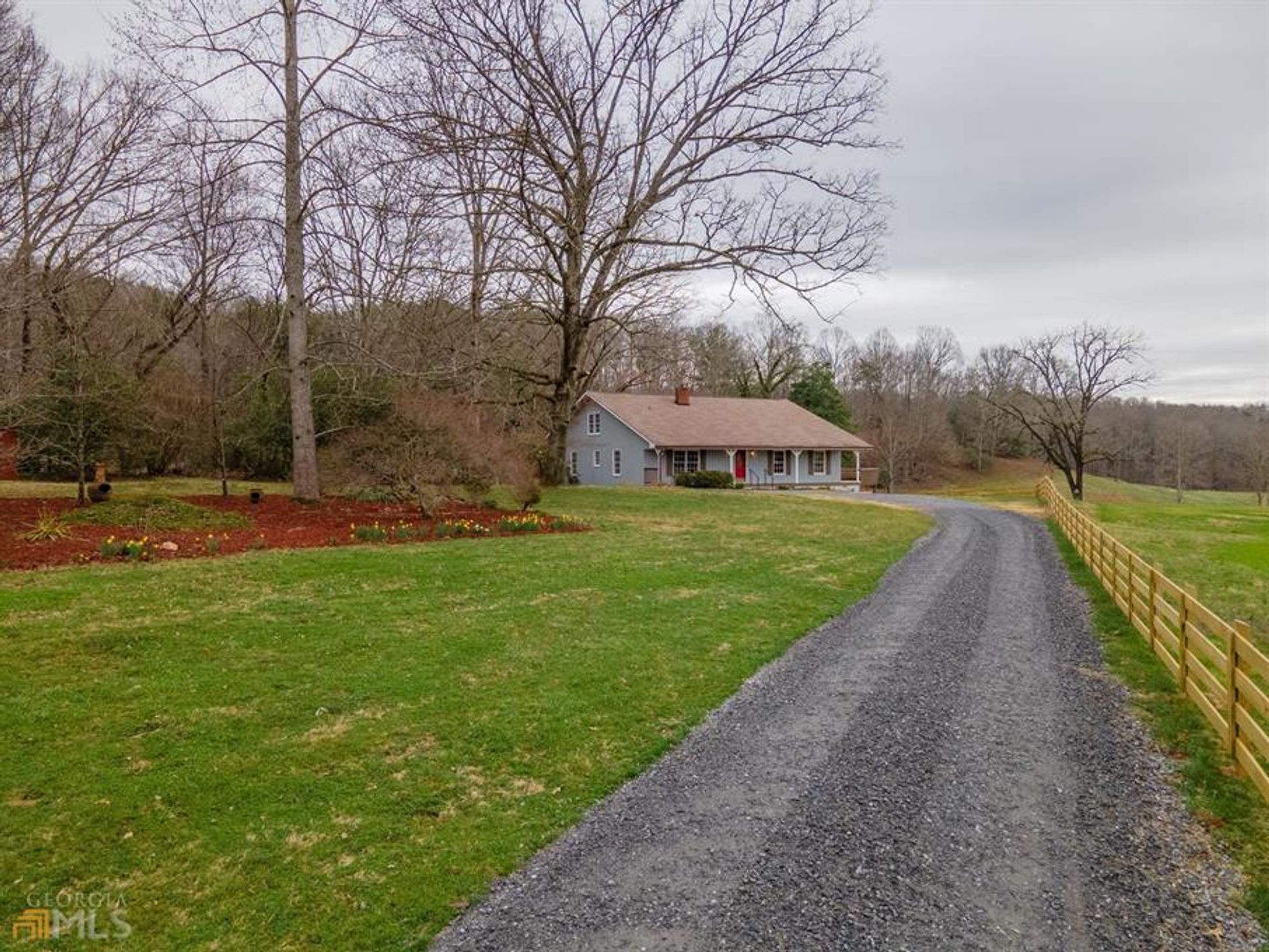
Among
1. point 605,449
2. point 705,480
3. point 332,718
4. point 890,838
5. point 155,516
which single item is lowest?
point 890,838

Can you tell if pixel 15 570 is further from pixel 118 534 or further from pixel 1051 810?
pixel 1051 810

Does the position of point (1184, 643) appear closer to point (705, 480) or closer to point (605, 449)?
point (705, 480)

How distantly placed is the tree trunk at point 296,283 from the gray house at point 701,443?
60.7 feet

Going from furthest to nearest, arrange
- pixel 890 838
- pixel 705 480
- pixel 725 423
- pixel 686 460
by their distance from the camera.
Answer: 1. pixel 725 423
2. pixel 686 460
3. pixel 705 480
4. pixel 890 838

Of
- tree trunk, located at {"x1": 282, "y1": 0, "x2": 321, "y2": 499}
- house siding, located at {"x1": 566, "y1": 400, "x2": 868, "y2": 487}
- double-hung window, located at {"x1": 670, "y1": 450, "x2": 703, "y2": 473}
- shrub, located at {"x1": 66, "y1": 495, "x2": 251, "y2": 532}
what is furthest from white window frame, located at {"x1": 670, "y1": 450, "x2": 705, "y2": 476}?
shrub, located at {"x1": 66, "y1": 495, "x2": 251, "y2": 532}

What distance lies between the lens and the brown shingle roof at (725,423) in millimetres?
34188

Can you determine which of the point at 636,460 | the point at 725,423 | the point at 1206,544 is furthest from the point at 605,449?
the point at 1206,544

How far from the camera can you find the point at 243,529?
42.2ft

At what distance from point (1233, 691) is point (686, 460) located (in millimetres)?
29414

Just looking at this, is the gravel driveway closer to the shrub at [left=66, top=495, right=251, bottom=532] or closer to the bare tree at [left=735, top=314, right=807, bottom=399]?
the shrub at [left=66, top=495, right=251, bottom=532]

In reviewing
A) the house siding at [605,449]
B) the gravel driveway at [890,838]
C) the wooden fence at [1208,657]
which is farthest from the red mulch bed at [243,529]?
the house siding at [605,449]

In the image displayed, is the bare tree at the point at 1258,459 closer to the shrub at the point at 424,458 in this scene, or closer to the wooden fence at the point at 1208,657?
the wooden fence at the point at 1208,657
